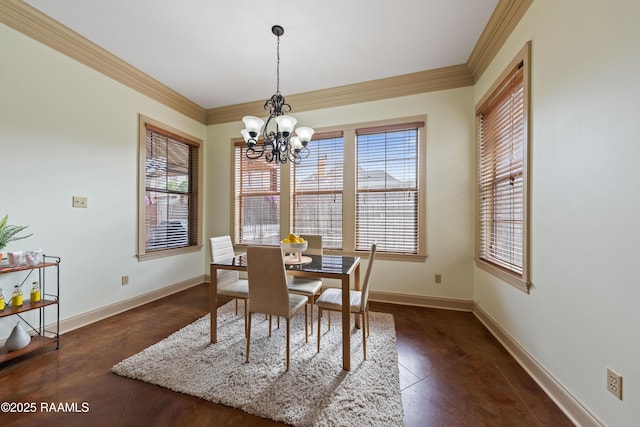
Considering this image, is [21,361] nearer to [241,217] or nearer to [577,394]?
[241,217]

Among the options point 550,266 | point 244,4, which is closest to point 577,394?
point 550,266

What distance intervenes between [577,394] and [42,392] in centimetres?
335

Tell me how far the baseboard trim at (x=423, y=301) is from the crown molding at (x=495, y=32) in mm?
2729

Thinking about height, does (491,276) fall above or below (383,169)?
below

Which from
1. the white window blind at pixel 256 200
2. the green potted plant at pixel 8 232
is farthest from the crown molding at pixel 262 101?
the green potted plant at pixel 8 232

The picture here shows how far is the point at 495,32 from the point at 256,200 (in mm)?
3568

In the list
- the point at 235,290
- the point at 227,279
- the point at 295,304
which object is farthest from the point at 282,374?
the point at 227,279

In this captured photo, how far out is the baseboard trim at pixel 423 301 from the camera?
301 cm

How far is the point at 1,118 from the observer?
2027 millimetres

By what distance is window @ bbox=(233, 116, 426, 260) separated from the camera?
325 centimetres

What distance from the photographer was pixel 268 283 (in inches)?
73.7

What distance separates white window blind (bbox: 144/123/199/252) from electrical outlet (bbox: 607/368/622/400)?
4.33m

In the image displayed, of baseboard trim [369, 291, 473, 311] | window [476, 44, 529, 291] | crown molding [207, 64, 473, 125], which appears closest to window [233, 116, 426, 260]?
crown molding [207, 64, 473, 125]

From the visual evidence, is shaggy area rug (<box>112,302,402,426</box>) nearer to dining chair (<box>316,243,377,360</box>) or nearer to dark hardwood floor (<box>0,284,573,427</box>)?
dark hardwood floor (<box>0,284,573,427</box>)
